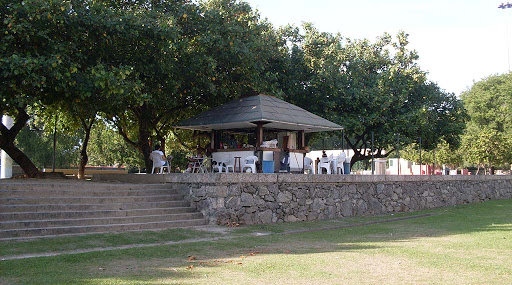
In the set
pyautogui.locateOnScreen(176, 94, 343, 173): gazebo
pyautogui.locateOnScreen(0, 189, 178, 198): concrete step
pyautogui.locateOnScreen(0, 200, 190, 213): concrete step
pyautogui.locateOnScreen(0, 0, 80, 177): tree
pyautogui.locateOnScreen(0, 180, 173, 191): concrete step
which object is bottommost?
pyautogui.locateOnScreen(0, 200, 190, 213): concrete step

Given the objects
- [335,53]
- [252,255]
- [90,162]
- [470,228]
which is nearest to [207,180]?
[252,255]

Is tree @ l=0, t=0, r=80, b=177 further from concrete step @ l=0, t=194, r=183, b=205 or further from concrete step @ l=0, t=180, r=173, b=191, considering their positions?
concrete step @ l=0, t=194, r=183, b=205

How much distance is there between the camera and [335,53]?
24.4 metres

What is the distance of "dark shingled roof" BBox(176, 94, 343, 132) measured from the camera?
1551cm

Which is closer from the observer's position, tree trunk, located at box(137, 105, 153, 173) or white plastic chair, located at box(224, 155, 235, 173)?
white plastic chair, located at box(224, 155, 235, 173)

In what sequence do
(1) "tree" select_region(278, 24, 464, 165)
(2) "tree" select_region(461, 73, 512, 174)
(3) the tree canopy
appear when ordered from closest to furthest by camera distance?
(3) the tree canopy, (1) "tree" select_region(278, 24, 464, 165), (2) "tree" select_region(461, 73, 512, 174)

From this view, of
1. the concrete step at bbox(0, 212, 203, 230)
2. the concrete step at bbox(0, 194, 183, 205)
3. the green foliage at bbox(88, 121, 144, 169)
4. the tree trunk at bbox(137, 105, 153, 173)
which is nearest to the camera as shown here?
the concrete step at bbox(0, 212, 203, 230)

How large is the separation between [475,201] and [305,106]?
1077 cm

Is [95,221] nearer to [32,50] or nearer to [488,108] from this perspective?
[32,50]

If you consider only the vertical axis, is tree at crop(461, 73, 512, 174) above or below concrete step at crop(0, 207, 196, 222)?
above

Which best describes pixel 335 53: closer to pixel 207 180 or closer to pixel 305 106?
pixel 305 106

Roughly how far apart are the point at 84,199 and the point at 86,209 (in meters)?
0.52

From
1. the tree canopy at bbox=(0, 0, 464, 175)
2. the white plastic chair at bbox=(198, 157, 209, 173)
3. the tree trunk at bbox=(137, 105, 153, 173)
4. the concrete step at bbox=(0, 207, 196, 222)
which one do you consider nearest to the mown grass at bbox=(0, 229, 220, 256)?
the concrete step at bbox=(0, 207, 196, 222)

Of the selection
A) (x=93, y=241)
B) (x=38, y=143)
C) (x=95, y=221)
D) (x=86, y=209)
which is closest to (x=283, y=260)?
(x=93, y=241)
